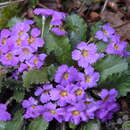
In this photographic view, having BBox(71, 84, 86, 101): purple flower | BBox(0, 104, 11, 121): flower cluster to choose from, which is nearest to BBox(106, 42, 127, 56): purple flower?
BBox(71, 84, 86, 101): purple flower

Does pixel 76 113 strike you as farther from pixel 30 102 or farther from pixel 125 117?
pixel 125 117

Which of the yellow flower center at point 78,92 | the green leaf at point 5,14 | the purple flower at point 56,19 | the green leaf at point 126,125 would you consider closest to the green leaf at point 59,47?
the purple flower at point 56,19

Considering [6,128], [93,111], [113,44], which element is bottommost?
[6,128]

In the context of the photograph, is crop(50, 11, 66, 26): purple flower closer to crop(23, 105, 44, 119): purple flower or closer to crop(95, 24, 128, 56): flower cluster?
crop(95, 24, 128, 56): flower cluster

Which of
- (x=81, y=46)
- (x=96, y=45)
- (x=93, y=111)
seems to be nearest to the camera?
(x=93, y=111)

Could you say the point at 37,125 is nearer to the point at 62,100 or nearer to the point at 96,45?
the point at 62,100

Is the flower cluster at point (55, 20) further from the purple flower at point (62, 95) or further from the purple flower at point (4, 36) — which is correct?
the purple flower at point (62, 95)

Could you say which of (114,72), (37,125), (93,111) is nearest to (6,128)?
(37,125)
